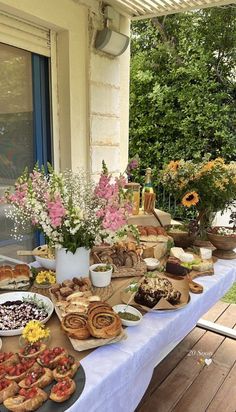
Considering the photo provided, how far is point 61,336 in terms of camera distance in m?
1.09

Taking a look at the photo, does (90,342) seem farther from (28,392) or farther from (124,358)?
(28,392)

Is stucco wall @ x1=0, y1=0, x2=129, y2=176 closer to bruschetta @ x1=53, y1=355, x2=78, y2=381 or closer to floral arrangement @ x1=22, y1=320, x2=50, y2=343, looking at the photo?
floral arrangement @ x1=22, y1=320, x2=50, y2=343

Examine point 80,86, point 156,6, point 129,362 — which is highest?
point 156,6

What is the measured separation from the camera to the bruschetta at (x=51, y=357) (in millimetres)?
916

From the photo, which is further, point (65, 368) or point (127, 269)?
point (127, 269)

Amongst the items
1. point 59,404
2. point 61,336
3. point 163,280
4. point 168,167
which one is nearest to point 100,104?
point 168,167

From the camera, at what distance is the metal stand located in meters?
2.41

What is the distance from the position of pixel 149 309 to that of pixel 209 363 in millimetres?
1166

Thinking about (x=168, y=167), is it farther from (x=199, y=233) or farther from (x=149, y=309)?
(x=149, y=309)

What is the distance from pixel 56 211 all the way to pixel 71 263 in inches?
11.4

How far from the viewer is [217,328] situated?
247 centimetres

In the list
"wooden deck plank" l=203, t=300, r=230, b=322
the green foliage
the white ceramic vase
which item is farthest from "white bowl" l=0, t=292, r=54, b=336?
the green foliage

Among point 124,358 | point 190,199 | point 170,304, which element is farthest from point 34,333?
point 190,199

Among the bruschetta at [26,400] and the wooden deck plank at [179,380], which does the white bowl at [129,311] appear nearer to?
the bruschetta at [26,400]
